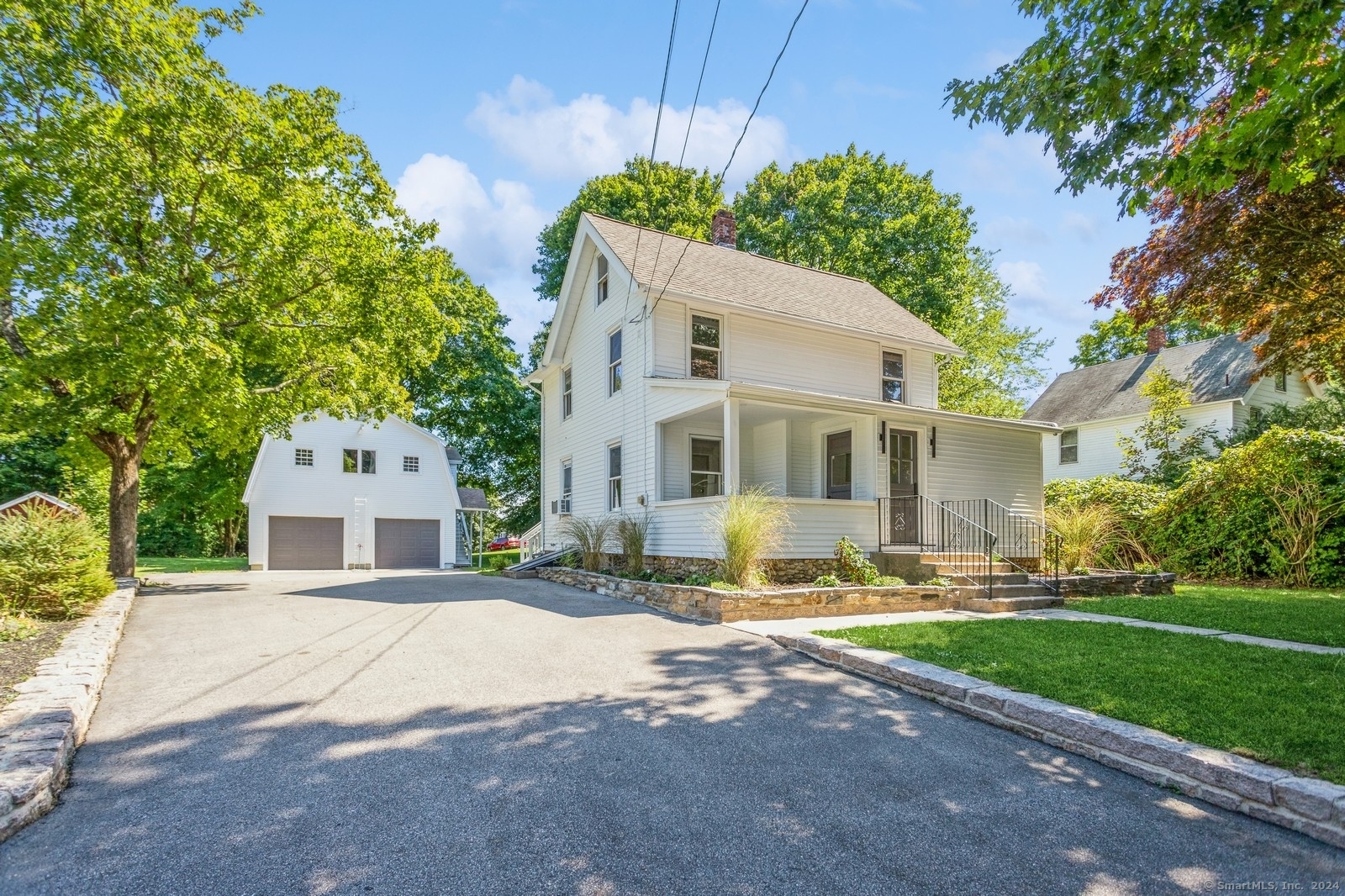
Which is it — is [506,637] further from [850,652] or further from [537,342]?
[537,342]

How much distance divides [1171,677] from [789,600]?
4354 millimetres

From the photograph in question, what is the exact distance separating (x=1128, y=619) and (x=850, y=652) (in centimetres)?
453

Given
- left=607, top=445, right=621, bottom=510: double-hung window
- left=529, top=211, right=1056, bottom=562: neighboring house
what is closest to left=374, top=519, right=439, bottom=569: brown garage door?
left=529, top=211, right=1056, bottom=562: neighboring house

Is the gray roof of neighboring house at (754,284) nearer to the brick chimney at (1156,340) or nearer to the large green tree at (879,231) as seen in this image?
the large green tree at (879,231)

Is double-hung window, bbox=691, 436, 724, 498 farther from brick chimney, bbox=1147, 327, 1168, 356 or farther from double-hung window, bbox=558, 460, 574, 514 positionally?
brick chimney, bbox=1147, 327, 1168, 356

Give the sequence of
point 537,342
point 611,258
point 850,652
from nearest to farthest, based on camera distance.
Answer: point 850,652
point 611,258
point 537,342

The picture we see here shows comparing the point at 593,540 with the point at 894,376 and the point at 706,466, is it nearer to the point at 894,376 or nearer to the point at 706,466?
the point at 706,466

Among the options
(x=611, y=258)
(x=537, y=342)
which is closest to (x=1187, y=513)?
(x=611, y=258)

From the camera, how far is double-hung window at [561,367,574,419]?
58.3ft

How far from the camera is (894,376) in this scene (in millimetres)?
15734

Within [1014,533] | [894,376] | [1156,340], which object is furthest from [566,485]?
[1156,340]

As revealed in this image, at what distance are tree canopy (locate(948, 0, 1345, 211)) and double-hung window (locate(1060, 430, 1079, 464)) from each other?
21218 millimetres

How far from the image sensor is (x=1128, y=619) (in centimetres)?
845

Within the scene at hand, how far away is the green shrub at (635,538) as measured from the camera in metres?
12.8
